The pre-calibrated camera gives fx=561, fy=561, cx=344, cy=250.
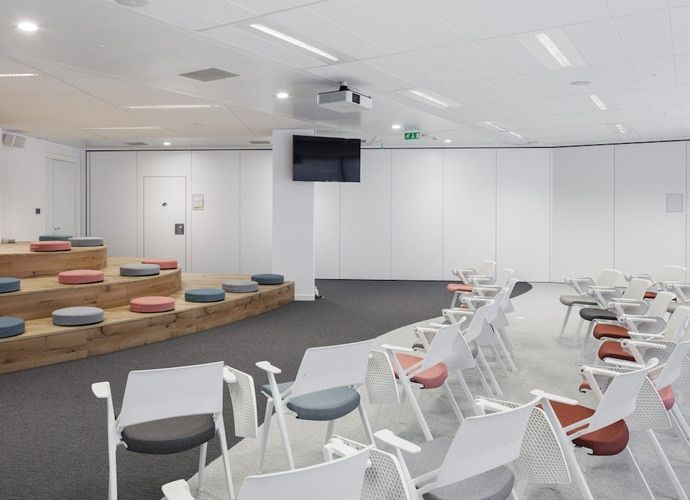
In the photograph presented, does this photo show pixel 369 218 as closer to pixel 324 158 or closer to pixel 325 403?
pixel 324 158

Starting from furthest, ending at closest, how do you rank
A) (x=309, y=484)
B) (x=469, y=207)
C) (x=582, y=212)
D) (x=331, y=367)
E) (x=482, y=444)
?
1. (x=469, y=207)
2. (x=582, y=212)
3. (x=331, y=367)
4. (x=482, y=444)
5. (x=309, y=484)

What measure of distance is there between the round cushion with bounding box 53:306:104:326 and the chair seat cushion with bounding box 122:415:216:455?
3.79 m

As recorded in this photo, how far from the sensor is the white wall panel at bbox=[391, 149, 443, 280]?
1313 centimetres

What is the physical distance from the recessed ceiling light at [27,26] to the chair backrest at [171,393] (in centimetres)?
337

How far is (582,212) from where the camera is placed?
1256 centimetres

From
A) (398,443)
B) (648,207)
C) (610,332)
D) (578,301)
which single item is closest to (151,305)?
(610,332)

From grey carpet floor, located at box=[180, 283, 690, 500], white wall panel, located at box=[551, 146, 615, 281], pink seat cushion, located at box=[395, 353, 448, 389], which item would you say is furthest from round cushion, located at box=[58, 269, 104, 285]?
white wall panel, located at box=[551, 146, 615, 281]

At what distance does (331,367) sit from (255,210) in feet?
34.2

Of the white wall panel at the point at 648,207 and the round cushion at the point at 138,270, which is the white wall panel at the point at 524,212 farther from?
the round cushion at the point at 138,270

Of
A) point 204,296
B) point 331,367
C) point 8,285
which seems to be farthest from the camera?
point 204,296

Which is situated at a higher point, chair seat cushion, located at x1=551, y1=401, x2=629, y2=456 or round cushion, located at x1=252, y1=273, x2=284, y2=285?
round cushion, located at x1=252, y1=273, x2=284, y2=285

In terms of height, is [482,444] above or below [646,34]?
below

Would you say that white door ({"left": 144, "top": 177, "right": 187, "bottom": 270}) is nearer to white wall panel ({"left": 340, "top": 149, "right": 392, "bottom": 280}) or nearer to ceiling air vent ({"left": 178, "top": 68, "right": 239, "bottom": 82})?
white wall panel ({"left": 340, "top": 149, "right": 392, "bottom": 280})

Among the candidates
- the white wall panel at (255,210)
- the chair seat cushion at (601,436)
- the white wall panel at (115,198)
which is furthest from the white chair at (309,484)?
the white wall panel at (115,198)
